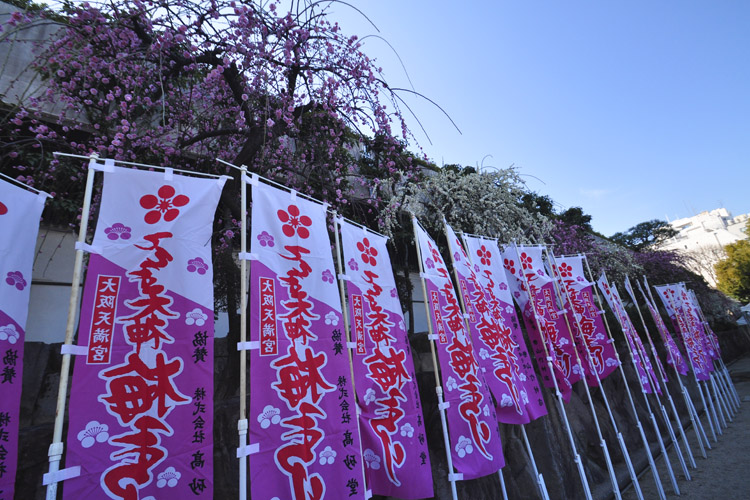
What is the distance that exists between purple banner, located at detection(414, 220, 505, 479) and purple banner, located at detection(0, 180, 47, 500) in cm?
477

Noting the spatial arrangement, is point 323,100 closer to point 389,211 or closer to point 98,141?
point 389,211

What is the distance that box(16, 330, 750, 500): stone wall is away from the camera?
3797mm

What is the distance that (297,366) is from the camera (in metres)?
3.83

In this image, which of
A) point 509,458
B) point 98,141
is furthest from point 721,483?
point 98,141

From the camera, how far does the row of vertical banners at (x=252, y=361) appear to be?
2.91 m

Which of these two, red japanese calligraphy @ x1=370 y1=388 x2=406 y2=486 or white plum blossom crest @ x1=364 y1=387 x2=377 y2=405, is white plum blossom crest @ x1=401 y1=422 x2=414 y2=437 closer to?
red japanese calligraphy @ x1=370 y1=388 x2=406 y2=486

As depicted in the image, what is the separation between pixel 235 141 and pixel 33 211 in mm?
4711

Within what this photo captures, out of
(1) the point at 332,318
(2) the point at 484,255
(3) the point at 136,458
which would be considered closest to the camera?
(3) the point at 136,458

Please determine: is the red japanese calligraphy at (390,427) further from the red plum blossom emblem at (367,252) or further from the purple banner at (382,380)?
the red plum blossom emblem at (367,252)

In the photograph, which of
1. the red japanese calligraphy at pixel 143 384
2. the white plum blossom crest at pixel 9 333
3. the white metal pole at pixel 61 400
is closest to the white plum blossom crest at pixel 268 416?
the red japanese calligraphy at pixel 143 384

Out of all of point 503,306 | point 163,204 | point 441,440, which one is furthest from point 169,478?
point 503,306

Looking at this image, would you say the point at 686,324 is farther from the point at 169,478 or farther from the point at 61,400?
the point at 61,400

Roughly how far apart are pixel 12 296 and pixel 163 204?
1.61 m

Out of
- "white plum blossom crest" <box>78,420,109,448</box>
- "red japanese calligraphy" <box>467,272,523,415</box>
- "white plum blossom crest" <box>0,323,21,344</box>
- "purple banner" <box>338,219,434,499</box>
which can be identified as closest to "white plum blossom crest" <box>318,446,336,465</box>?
"purple banner" <box>338,219,434,499</box>
